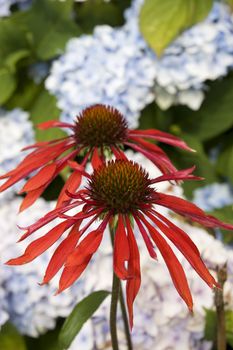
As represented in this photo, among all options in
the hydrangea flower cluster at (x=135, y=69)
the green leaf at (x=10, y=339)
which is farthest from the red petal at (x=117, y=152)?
the hydrangea flower cluster at (x=135, y=69)

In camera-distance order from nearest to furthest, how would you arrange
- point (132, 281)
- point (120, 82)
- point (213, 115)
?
point (132, 281), point (120, 82), point (213, 115)

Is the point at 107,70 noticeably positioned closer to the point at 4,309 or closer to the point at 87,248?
the point at 4,309

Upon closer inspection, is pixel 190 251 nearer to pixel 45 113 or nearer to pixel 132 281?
pixel 132 281

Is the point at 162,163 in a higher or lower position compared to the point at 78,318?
higher

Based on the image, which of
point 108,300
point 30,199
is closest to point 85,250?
point 30,199

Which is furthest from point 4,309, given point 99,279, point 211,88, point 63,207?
point 211,88

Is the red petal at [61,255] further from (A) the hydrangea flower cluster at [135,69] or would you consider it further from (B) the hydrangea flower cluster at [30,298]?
(A) the hydrangea flower cluster at [135,69]
